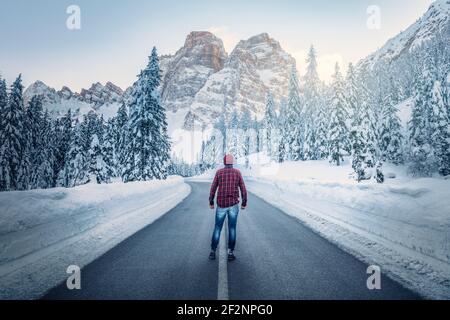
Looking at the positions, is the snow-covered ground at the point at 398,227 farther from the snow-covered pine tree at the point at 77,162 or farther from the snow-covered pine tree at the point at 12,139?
the snow-covered pine tree at the point at 77,162

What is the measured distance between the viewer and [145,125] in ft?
107

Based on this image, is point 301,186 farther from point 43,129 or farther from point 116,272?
point 43,129

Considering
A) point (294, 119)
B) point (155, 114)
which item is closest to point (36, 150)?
point (155, 114)

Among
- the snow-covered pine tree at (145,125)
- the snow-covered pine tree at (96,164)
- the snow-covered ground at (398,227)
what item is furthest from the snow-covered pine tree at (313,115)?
the snow-covered ground at (398,227)

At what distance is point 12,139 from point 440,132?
5267cm

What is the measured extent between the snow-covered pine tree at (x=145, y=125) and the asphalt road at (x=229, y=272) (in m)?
25.2

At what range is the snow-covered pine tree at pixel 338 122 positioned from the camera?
4128 centimetres

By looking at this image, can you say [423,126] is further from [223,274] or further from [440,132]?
[223,274]

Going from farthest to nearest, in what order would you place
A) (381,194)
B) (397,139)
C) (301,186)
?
A: (397,139) < (301,186) < (381,194)

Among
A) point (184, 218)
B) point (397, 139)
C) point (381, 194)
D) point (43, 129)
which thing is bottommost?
point (184, 218)

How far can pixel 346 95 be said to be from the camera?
4141 cm

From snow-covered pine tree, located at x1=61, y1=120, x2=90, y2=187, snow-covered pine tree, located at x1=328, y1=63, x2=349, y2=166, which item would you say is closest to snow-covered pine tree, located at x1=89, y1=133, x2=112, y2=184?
snow-covered pine tree, located at x1=61, y1=120, x2=90, y2=187

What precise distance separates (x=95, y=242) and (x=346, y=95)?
1615 inches
